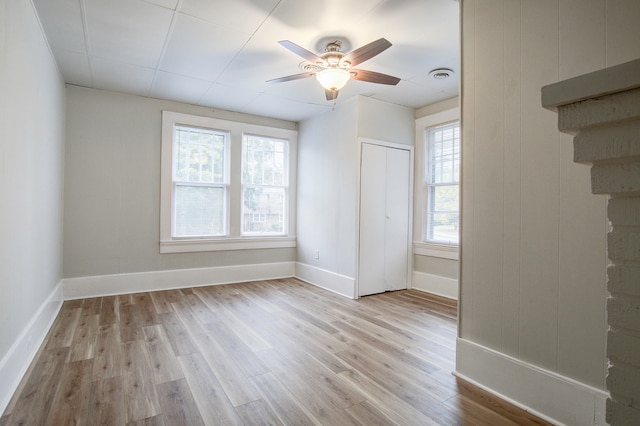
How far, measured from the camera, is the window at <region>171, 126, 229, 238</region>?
4469 mm

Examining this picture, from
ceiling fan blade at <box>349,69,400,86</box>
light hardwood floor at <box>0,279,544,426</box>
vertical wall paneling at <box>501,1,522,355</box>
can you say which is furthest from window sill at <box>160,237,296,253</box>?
vertical wall paneling at <box>501,1,522,355</box>

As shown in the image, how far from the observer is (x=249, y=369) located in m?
2.21

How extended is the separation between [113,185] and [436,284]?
428 centimetres

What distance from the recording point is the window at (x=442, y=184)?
4105 mm

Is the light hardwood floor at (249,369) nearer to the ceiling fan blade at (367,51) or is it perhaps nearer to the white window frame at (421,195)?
the white window frame at (421,195)

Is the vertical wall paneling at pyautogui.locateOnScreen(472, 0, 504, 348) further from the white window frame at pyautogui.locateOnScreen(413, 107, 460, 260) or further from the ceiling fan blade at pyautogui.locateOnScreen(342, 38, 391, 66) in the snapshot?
the white window frame at pyautogui.locateOnScreen(413, 107, 460, 260)

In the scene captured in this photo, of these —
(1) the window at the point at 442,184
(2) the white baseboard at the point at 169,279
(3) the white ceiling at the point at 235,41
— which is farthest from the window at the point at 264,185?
(1) the window at the point at 442,184

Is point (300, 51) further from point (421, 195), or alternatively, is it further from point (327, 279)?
point (327, 279)

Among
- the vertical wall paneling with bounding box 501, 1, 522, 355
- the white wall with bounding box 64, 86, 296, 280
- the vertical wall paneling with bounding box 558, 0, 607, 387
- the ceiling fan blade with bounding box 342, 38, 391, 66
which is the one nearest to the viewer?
the vertical wall paneling with bounding box 558, 0, 607, 387

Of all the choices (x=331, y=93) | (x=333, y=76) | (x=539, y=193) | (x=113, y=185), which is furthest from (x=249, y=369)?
(x=113, y=185)

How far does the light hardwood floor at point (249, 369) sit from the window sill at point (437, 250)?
0.70m

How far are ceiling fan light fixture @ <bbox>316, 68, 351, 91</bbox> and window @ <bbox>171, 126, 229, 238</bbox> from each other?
2.43 m

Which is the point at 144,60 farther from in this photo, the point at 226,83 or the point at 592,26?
the point at 592,26

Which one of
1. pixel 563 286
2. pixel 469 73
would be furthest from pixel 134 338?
pixel 469 73
